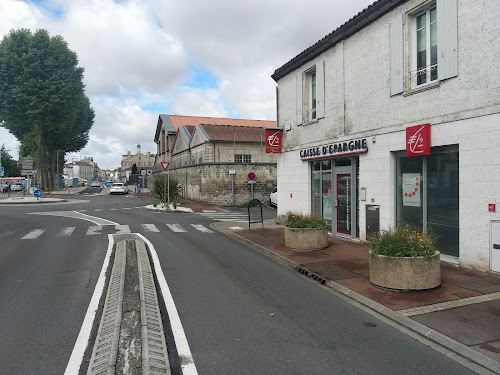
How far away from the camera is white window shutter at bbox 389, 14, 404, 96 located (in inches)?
365

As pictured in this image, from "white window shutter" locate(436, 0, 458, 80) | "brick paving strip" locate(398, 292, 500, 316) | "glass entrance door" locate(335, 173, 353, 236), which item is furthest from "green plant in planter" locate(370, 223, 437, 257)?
"glass entrance door" locate(335, 173, 353, 236)

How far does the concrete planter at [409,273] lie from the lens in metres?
6.27

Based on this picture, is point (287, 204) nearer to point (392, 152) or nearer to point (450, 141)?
point (392, 152)

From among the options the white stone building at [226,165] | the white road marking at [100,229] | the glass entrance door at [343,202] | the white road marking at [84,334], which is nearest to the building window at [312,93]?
the glass entrance door at [343,202]

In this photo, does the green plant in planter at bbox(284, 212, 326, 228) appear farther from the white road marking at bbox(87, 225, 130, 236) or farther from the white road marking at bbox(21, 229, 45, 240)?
the white road marking at bbox(21, 229, 45, 240)

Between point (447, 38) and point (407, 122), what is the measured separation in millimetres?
1969

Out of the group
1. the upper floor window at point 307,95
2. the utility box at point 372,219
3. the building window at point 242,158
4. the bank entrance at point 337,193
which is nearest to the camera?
the utility box at point 372,219

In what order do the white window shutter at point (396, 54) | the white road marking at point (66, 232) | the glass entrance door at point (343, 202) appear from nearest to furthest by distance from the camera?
the white window shutter at point (396, 54), the glass entrance door at point (343, 202), the white road marking at point (66, 232)

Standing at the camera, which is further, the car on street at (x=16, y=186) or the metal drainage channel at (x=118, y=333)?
the car on street at (x=16, y=186)

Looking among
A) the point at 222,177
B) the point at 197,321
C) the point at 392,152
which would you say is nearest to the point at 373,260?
the point at 197,321

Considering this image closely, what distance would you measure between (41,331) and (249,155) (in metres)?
27.7

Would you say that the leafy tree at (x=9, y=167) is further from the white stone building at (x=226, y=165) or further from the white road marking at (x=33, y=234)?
the white road marking at (x=33, y=234)

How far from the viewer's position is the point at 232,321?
5.08 m

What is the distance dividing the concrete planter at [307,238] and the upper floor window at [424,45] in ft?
13.1
